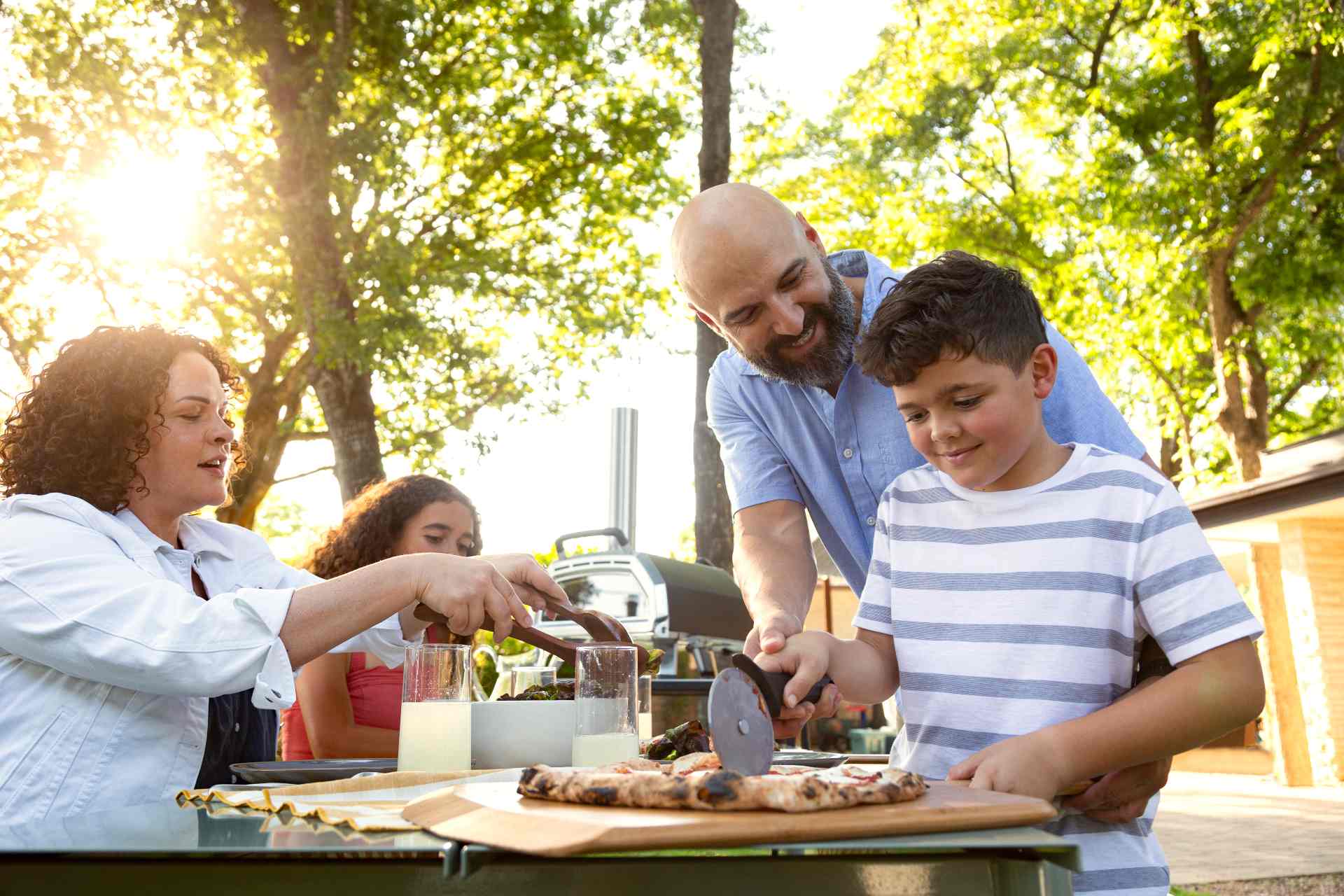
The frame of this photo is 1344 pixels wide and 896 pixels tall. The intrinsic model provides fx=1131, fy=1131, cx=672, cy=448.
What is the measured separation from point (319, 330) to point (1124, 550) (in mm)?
8626

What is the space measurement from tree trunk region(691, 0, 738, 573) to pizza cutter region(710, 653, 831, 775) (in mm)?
6659

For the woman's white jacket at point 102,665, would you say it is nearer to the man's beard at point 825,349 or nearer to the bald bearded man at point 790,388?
the bald bearded man at point 790,388

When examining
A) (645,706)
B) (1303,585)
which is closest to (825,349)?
(645,706)

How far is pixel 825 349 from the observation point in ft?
7.82

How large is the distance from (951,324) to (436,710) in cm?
97

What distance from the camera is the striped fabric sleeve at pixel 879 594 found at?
179 cm

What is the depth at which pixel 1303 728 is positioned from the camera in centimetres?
1175

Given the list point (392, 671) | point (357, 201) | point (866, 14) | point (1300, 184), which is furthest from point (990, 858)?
point (866, 14)

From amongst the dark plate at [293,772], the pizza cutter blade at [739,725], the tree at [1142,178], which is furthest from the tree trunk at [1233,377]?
the pizza cutter blade at [739,725]

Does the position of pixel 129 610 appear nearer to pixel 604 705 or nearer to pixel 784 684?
pixel 604 705

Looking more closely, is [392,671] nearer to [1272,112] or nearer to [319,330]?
[319,330]

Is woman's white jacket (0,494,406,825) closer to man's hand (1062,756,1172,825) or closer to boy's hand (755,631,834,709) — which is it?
boy's hand (755,631,834,709)

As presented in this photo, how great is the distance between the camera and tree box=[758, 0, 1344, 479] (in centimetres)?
1234

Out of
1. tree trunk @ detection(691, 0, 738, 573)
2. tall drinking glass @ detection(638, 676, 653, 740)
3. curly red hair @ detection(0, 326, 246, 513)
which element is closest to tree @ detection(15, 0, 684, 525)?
tree trunk @ detection(691, 0, 738, 573)
